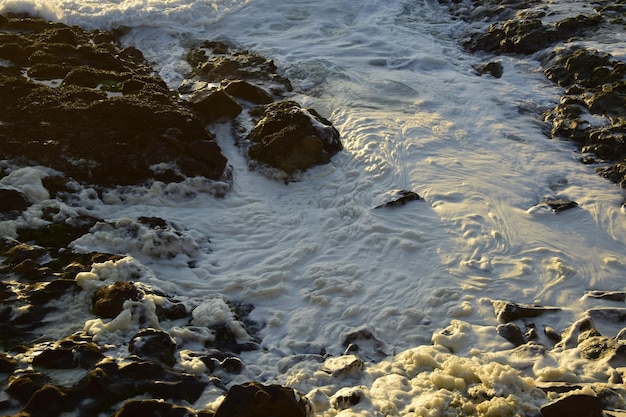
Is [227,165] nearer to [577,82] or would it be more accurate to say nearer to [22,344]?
[22,344]

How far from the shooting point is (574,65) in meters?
13.2

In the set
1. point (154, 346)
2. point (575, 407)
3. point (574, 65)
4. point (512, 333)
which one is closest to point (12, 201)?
point (154, 346)

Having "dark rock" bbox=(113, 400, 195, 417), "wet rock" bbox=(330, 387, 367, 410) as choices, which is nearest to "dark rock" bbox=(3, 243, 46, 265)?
"dark rock" bbox=(113, 400, 195, 417)

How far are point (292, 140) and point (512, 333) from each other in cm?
529

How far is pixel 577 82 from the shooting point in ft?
41.8

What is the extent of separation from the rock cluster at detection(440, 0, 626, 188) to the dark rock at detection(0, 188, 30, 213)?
9.39 m

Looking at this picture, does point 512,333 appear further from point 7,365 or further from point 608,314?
point 7,365

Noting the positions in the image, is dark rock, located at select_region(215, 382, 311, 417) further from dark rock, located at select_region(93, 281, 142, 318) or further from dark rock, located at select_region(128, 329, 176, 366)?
dark rock, located at select_region(93, 281, 142, 318)

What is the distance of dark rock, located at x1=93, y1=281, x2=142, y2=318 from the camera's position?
6.33 metres

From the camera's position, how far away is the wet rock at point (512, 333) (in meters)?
6.69

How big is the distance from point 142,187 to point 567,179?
7.21m

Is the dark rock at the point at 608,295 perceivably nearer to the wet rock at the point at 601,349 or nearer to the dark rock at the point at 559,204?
the wet rock at the point at 601,349

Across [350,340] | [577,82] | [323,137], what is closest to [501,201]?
[323,137]

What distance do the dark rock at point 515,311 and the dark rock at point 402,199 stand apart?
8.38ft
